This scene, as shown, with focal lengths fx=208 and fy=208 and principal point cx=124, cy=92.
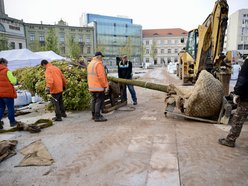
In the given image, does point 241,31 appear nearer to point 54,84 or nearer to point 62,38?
point 62,38

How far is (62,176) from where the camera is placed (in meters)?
2.95

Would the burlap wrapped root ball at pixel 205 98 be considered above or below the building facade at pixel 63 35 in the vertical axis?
below

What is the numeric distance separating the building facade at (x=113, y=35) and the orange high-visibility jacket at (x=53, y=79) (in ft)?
179

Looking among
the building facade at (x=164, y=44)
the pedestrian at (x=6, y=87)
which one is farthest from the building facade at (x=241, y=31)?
the pedestrian at (x=6, y=87)

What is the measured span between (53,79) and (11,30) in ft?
135

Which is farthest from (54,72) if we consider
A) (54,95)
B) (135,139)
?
(135,139)

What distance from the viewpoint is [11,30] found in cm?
3994

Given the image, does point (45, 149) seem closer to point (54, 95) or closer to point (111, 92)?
point (54, 95)

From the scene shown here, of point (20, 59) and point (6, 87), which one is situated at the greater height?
point (20, 59)

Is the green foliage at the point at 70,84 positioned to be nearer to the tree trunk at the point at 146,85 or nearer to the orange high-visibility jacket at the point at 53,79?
the orange high-visibility jacket at the point at 53,79

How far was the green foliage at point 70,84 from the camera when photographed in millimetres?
6652

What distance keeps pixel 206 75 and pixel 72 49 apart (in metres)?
35.2

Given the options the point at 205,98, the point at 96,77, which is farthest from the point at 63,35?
the point at 205,98

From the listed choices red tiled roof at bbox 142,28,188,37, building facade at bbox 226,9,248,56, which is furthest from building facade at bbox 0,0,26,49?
building facade at bbox 226,9,248,56
